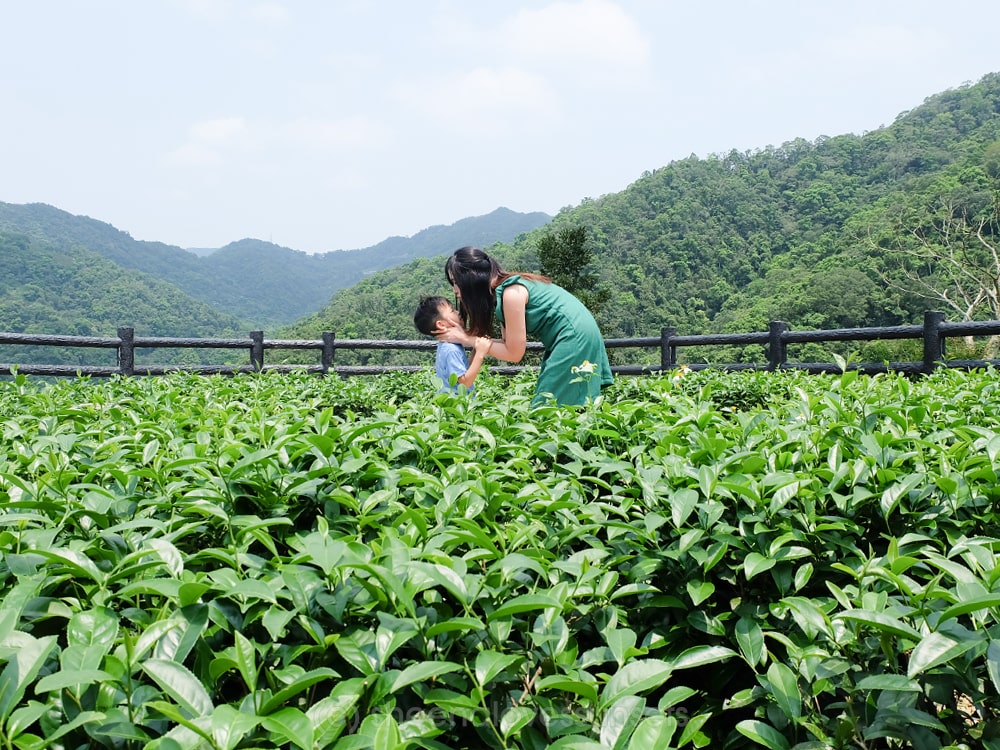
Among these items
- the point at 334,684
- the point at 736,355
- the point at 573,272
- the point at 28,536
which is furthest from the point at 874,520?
the point at 736,355

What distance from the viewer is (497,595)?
1.23 meters

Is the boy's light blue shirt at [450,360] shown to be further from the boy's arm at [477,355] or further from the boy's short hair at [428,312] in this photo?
the boy's arm at [477,355]

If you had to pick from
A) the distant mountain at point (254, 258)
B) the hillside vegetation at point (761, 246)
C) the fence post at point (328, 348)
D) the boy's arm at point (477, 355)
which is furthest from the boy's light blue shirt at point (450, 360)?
the distant mountain at point (254, 258)

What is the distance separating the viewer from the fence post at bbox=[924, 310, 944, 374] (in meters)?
8.62

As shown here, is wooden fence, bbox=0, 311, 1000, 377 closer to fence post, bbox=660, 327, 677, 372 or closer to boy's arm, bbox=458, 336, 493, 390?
fence post, bbox=660, 327, 677, 372

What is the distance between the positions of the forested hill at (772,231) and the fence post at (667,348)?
30903 millimetres

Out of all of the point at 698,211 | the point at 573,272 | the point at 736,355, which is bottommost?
the point at 736,355

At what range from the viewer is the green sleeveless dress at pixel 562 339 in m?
4.11

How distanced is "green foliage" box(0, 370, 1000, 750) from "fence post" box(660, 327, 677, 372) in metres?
9.87

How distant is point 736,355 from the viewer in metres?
37.1

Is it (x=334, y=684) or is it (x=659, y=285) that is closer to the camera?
(x=334, y=684)

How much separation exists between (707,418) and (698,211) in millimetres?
66134

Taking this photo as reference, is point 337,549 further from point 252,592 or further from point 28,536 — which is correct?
point 28,536

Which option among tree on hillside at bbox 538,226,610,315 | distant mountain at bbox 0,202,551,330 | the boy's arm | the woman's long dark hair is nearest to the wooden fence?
the woman's long dark hair
